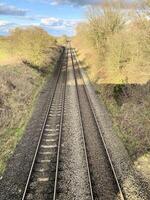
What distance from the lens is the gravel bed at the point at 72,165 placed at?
13.2 metres

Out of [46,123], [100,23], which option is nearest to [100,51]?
[100,23]

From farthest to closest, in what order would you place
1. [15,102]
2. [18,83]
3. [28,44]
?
1. [28,44]
2. [18,83]
3. [15,102]

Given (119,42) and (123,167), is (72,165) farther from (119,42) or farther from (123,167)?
(119,42)

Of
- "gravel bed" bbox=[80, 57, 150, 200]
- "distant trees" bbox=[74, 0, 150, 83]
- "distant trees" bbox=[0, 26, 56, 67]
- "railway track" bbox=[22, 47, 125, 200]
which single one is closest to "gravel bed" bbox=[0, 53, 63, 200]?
"railway track" bbox=[22, 47, 125, 200]

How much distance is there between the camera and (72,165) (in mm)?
15602

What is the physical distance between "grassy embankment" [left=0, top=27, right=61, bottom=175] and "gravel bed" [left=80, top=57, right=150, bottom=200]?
5.15 m

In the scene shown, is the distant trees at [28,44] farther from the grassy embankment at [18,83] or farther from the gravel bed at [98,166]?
the gravel bed at [98,166]

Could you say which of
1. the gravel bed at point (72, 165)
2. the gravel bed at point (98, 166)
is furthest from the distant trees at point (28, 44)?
the gravel bed at point (98, 166)

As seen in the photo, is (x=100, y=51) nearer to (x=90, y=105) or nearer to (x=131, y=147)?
(x=90, y=105)

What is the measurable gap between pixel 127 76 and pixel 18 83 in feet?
37.4

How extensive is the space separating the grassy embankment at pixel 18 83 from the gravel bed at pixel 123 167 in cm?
515

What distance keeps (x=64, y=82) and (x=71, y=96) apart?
918cm

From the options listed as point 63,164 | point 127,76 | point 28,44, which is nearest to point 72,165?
point 63,164

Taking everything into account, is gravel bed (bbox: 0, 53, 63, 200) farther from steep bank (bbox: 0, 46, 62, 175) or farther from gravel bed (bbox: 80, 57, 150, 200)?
gravel bed (bbox: 80, 57, 150, 200)
